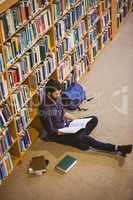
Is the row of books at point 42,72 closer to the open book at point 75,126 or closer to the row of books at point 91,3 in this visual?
the open book at point 75,126

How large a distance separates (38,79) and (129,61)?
179 cm

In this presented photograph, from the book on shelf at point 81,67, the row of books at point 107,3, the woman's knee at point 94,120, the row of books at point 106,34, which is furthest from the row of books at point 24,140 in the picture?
the row of books at point 107,3

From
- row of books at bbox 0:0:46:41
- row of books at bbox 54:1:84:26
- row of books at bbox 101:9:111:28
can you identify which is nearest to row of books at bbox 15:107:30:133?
row of books at bbox 0:0:46:41

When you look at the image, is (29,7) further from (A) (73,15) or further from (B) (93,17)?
(B) (93,17)

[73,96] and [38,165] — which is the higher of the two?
[73,96]

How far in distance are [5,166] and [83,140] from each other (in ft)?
2.65

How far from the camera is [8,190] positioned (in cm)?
357

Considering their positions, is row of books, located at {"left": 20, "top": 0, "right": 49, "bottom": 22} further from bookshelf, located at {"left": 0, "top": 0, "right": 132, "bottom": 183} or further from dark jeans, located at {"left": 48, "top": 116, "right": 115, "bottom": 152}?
dark jeans, located at {"left": 48, "top": 116, "right": 115, "bottom": 152}

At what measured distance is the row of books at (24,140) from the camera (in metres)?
3.85

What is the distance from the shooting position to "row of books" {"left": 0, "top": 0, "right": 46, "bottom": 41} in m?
3.30

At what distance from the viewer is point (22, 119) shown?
150 inches

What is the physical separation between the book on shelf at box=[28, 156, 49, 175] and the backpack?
0.90 m

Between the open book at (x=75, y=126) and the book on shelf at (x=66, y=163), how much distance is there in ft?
0.85

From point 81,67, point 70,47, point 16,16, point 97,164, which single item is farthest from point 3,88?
point 81,67
